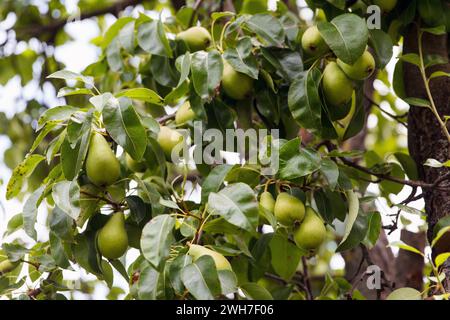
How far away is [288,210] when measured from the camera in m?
1.18

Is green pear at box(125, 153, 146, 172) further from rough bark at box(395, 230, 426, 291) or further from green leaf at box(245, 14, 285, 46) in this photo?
rough bark at box(395, 230, 426, 291)

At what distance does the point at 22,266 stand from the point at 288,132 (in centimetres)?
60

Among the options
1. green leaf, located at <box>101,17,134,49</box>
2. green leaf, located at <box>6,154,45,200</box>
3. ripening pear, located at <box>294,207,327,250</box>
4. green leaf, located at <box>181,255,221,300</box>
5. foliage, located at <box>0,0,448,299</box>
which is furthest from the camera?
green leaf, located at <box>101,17,134,49</box>

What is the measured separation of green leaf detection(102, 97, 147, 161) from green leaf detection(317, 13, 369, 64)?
1.22ft

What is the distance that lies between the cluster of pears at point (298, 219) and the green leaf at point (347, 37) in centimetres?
27

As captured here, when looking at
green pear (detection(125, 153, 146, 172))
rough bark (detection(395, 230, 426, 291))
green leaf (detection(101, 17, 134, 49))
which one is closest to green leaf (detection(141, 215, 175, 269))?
green pear (detection(125, 153, 146, 172))

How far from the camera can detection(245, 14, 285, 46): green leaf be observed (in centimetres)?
138

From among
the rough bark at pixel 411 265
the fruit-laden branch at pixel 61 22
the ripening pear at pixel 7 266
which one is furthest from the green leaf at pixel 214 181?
the fruit-laden branch at pixel 61 22

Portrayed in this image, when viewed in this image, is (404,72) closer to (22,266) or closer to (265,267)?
(265,267)

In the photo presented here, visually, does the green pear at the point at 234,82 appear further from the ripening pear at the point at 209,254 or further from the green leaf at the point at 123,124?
the ripening pear at the point at 209,254

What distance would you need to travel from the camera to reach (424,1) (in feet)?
4.73

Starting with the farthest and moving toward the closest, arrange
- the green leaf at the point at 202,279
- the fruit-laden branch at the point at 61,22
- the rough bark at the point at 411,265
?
the fruit-laden branch at the point at 61,22, the rough bark at the point at 411,265, the green leaf at the point at 202,279

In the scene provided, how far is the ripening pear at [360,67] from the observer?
128cm

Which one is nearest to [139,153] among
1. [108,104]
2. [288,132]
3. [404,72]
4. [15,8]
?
[108,104]
